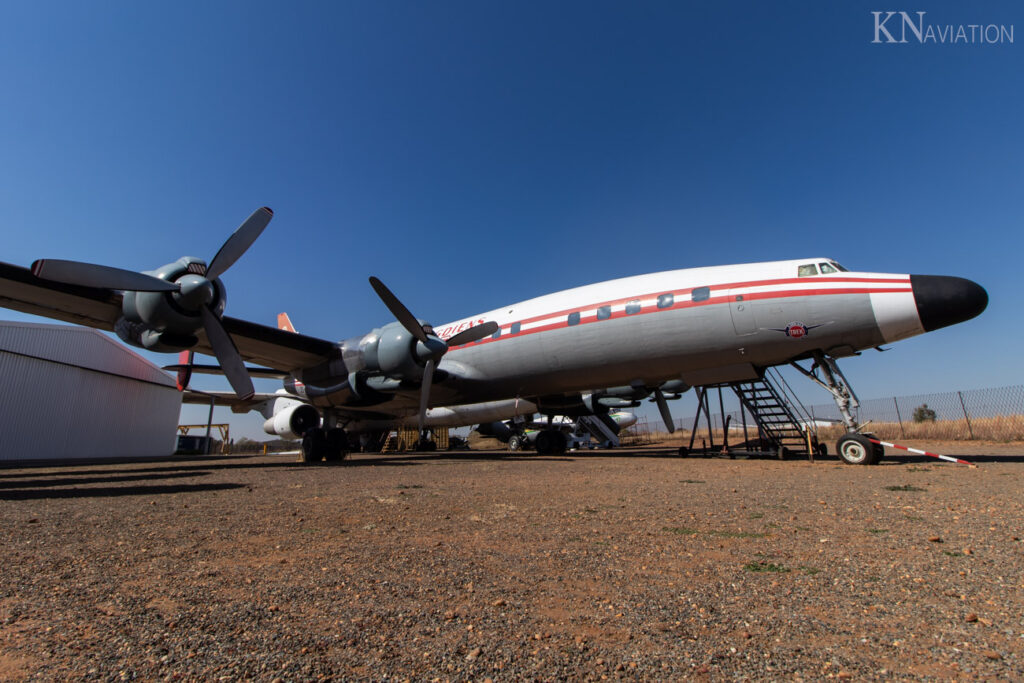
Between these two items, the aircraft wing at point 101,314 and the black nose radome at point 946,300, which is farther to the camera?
the aircraft wing at point 101,314

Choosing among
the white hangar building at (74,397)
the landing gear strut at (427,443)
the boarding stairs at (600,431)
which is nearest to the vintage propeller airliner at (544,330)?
the boarding stairs at (600,431)

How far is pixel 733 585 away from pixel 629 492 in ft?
11.5

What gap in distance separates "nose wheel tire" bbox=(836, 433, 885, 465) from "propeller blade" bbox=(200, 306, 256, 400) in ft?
39.3

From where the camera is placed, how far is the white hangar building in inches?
801

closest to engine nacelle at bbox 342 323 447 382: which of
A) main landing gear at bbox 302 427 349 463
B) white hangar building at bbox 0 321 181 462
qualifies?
main landing gear at bbox 302 427 349 463

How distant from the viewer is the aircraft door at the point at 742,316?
10.3m

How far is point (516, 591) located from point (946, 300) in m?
10.3

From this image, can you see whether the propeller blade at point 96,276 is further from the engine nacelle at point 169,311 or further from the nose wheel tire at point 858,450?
the nose wheel tire at point 858,450

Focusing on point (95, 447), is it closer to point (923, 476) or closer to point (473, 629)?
point (473, 629)

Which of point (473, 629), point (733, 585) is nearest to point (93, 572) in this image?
point (473, 629)

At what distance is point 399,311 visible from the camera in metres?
11.8

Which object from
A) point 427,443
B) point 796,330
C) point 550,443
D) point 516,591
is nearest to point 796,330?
point 796,330

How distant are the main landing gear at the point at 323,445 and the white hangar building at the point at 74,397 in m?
16.1

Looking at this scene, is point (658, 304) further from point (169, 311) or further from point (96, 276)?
point (96, 276)
